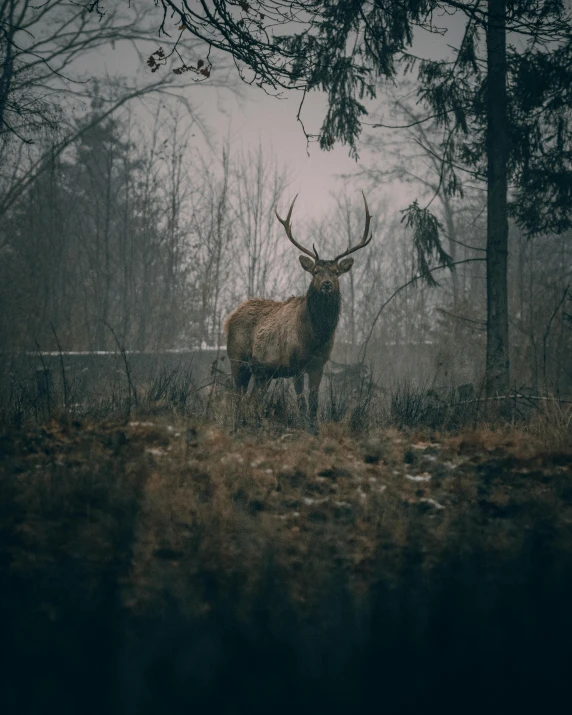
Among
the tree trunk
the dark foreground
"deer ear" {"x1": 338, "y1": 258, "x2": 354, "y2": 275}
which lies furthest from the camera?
"deer ear" {"x1": 338, "y1": 258, "x2": 354, "y2": 275}

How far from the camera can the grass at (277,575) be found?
8.64ft

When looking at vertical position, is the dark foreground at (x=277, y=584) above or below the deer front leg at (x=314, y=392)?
below

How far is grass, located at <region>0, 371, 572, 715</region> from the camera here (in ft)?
8.64

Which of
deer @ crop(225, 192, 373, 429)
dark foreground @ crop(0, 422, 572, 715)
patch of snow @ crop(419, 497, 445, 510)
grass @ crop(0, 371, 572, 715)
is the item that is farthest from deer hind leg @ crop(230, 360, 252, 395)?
patch of snow @ crop(419, 497, 445, 510)

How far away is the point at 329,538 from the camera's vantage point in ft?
11.9

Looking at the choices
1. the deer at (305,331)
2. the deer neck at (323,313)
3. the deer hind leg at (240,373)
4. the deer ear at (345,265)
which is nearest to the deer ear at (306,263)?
the deer at (305,331)

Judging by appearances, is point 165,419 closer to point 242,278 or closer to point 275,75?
point 275,75

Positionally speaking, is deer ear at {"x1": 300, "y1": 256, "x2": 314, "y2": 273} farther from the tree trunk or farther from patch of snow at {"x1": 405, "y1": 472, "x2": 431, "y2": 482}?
patch of snow at {"x1": 405, "y1": 472, "x2": 431, "y2": 482}

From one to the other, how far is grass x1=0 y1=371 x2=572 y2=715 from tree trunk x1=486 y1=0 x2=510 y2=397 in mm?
3119

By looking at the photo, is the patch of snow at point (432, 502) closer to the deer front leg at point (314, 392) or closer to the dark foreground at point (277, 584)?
the dark foreground at point (277, 584)

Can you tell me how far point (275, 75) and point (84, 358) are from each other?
10713mm

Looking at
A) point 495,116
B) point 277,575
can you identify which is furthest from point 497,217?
point 277,575

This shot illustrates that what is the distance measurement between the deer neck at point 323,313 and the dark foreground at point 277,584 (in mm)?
3659

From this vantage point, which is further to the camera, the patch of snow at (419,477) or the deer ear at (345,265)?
the deer ear at (345,265)
